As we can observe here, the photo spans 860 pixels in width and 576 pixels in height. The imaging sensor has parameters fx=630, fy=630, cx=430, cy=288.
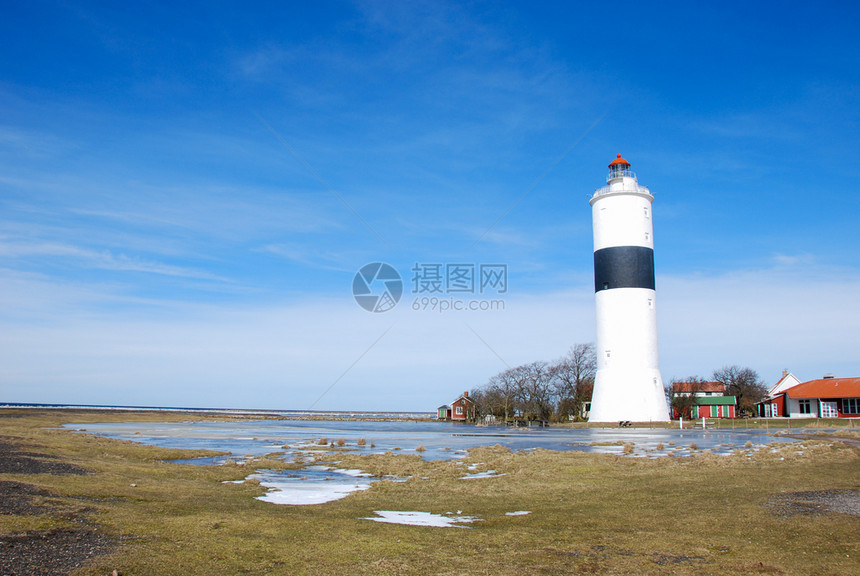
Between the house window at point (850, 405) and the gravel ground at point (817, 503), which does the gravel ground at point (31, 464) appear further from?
the house window at point (850, 405)

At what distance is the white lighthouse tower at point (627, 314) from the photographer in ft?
191

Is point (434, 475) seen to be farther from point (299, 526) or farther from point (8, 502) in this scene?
point (8, 502)

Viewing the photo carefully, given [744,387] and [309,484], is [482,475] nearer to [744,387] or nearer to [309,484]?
[309,484]

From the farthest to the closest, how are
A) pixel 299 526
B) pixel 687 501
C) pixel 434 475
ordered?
pixel 434 475, pixel 687 501, pixel 299 526

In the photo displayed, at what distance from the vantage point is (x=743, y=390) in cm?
9825

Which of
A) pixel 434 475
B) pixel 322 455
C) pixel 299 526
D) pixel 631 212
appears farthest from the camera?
pixel 631 212

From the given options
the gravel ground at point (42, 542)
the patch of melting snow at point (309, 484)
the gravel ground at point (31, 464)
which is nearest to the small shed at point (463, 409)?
the patch of melting snow at point (309, 484)

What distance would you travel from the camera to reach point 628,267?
5853cm

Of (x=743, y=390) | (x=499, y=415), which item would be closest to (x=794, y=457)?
(x=499, y=415)

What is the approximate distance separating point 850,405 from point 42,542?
3002 inches

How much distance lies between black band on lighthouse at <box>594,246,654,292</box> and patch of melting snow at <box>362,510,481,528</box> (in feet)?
159

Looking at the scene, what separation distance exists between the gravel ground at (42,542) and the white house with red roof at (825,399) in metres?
73.3

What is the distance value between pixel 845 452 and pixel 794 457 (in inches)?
133

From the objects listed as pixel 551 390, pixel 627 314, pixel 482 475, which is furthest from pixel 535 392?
pixel 482 475
